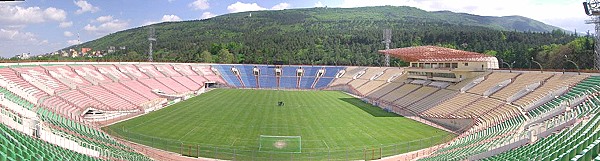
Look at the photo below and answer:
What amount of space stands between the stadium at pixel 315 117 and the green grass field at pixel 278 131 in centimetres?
7

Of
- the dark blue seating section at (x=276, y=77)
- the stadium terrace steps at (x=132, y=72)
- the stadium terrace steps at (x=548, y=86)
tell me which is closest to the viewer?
the stadium terrace steps at (x=548, y=86)

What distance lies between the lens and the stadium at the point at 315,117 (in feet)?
58.0

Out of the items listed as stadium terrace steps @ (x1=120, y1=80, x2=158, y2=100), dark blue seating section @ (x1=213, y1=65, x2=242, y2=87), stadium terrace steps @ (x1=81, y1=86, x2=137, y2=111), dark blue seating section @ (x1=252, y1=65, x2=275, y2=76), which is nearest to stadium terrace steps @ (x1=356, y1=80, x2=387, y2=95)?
dark blue seating section @ (x1=213, y1=65, x2=242, y2=87)

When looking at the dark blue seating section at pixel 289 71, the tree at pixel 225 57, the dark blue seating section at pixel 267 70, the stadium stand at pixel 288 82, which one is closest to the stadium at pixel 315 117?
the stadium stand at pixel 288 82

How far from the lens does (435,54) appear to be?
45.7 metres

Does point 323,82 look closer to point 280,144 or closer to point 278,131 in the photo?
point 278,131

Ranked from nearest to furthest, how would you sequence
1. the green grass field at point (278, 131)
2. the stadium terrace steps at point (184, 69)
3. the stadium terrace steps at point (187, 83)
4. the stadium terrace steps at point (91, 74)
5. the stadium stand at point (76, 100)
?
the stadium stand at point (76, 100), the green grass field at point (278, 131), the stadium terrace steps at point (91, 74), the stadium terrace steps at point (187, 83), the stadium terrace steps at point (184, 69)

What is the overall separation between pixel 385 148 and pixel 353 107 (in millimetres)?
19758

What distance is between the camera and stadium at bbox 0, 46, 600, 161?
1767 centimetres

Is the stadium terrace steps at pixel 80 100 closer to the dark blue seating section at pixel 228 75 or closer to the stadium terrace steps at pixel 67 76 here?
the stadium terrace steps at pixel 67 76

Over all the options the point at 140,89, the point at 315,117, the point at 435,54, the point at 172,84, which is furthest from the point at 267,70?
the point at 315,117

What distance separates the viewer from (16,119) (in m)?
18.3

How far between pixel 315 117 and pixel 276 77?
1564 inches

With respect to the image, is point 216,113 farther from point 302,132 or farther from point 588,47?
point 588,47
